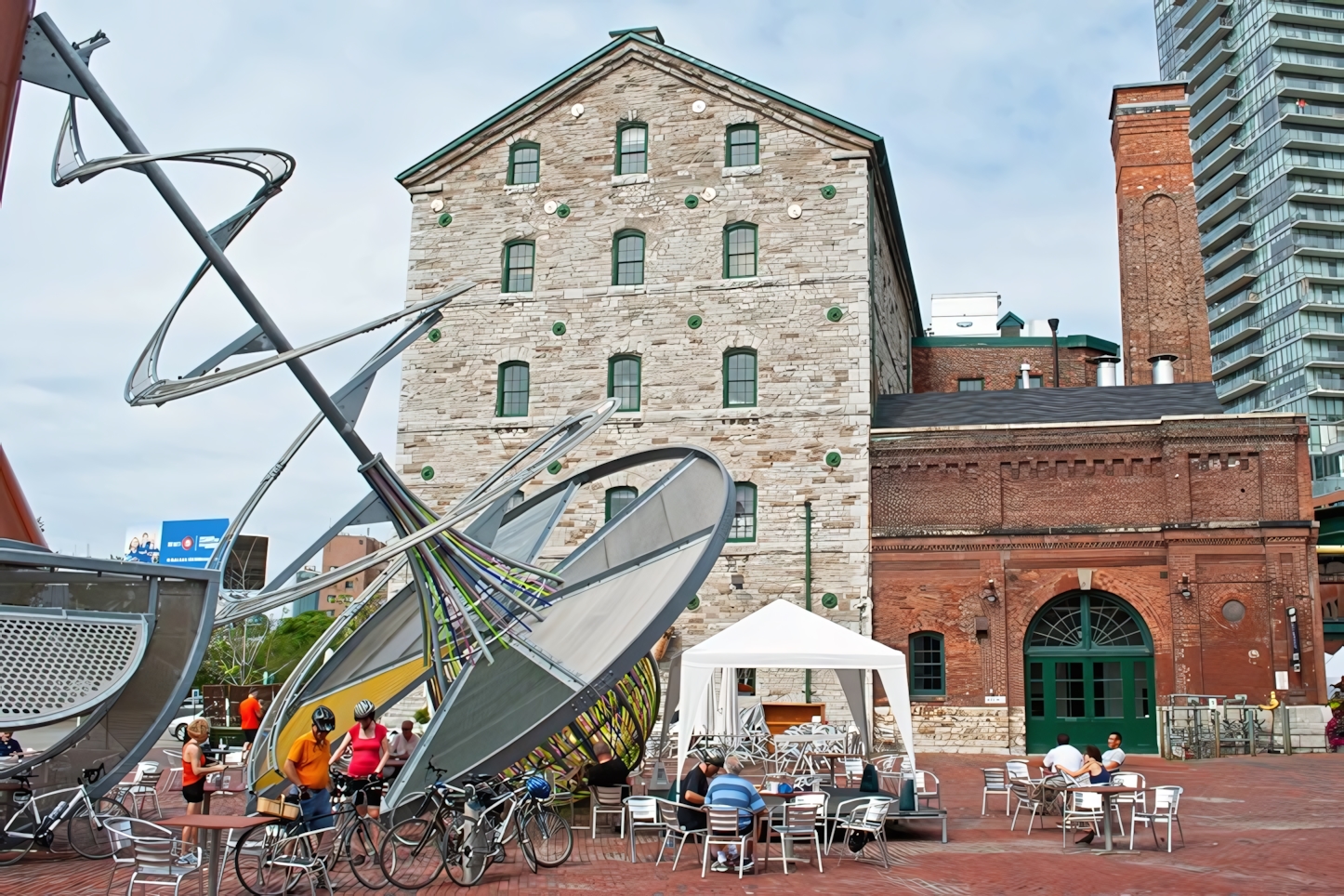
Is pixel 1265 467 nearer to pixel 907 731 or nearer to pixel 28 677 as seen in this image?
pixel 907 731

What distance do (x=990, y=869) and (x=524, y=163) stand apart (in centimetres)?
2304

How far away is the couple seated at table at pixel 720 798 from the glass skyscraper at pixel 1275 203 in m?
81.3

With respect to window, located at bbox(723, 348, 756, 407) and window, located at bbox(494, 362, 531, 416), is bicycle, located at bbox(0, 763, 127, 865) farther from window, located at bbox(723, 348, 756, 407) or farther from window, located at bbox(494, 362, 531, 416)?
window, located at bbox(723, 348, 756, 407)

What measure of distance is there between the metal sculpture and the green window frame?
1371 cm

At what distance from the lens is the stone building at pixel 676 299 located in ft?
89.7

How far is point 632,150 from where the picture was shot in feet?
98.8

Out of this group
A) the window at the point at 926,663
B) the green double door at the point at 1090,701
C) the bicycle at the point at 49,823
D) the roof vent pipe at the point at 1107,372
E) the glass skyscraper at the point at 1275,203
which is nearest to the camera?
the bicycle at the point at 49,823

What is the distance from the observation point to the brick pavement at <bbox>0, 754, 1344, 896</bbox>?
1059 cm

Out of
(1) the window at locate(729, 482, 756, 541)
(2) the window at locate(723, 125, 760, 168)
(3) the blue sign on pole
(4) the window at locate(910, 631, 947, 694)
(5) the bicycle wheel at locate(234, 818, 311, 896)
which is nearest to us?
(5) the bicycle wheel at locate(234, 818, 311, 896)

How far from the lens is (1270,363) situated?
301ft

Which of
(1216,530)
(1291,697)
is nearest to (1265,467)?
(1216,530)

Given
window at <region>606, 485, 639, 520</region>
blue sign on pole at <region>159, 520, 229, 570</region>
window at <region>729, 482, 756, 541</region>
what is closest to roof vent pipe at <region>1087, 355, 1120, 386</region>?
window at <region>729, 482, 756, 541</region>

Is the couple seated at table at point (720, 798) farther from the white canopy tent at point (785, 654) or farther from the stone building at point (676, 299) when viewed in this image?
the stone building at point (676, 299)

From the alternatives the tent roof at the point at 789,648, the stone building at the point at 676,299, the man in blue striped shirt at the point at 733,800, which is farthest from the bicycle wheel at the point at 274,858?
the stone building at the point at 676,299
